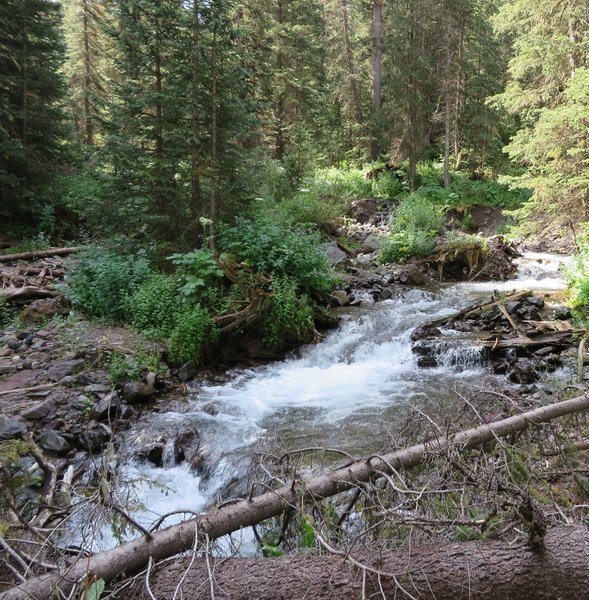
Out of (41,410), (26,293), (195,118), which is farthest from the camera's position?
(195,118)

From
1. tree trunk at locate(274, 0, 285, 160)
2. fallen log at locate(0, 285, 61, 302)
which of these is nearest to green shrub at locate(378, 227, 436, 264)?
tree trunk at locate(274, 0, 285, 160)

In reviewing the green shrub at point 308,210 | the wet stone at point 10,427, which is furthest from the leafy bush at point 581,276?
the wet stone at point 10,427

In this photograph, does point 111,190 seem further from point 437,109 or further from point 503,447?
point 437,109

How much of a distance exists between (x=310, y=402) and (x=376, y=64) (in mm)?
26710

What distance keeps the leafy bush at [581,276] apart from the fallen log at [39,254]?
40.5 feet

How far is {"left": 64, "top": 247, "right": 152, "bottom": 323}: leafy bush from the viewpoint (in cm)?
907

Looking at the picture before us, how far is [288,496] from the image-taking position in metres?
3.12

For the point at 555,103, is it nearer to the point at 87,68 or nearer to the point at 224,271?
the point at 224,271

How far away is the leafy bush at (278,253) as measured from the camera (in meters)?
9.73

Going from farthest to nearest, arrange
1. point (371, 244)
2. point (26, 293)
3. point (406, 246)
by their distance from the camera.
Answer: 1. point (371, 244)
2. point (406, 246)
3. point (26, 293)

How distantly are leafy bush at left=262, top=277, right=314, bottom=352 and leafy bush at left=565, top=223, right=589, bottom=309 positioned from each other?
6.09m

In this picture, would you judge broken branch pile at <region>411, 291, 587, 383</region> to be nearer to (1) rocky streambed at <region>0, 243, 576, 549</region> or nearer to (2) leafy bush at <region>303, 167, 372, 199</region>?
(1) rocky streambed at <region>0, 243, 576, 549</region>

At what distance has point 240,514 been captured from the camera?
120 inches

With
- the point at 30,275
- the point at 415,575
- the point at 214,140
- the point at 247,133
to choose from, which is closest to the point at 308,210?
the point at 247,133
